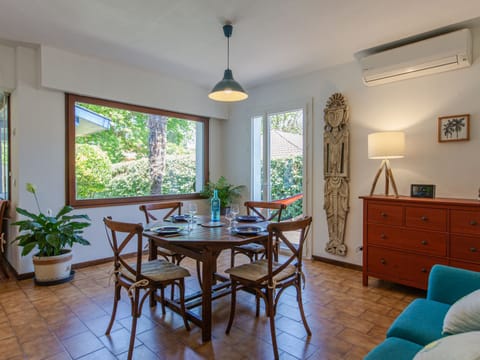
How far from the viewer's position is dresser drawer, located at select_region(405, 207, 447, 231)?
8.78 ft

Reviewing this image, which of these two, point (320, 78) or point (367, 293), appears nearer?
point (367, 293)

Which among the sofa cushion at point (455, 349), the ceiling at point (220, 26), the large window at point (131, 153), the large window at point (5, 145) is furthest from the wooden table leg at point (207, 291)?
the large window at point (5, 145)

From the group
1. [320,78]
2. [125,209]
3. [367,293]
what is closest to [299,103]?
[320,78]

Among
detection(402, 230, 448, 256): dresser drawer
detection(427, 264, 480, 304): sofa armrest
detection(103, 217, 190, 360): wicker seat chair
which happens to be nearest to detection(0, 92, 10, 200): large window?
detection(103, 217, 190, 360): wicker seat chair

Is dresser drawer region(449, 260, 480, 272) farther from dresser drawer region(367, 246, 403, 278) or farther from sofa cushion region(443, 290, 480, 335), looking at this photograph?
sofa cushion region(443, 290, 480, 335)

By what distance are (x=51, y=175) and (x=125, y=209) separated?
1.01m

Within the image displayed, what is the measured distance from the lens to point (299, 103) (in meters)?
4.20

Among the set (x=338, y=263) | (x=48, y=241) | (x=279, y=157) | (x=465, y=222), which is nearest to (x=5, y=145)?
(x=48, y=241)

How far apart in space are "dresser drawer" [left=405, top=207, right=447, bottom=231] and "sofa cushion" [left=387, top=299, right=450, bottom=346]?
4.04 ft

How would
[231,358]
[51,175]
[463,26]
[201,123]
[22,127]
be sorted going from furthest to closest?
[201,123], [51,175], [22,127], [463,26], [231,358]

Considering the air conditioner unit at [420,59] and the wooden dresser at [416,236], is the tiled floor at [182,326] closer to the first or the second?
the wooden dresser at [416,236]

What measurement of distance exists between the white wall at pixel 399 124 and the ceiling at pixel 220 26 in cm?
44

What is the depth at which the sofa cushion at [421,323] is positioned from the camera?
140 centimetres

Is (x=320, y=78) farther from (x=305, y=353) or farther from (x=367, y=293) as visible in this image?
(x=305, y=353)
